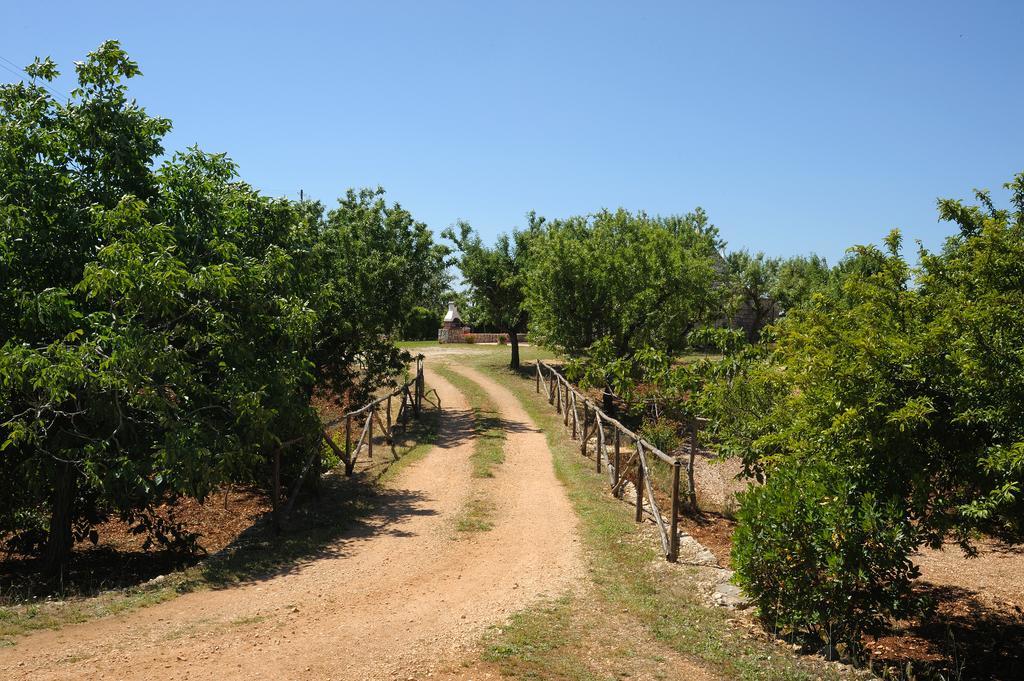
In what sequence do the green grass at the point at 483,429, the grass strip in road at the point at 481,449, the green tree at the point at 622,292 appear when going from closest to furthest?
the grass strip in road at the point at 481,449 < the green grass at the point at 483,429 < the green tree at the point at 622,292

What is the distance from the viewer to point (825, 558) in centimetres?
783

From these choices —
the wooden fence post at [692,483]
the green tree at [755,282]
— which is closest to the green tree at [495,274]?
the green tree at [755,282]

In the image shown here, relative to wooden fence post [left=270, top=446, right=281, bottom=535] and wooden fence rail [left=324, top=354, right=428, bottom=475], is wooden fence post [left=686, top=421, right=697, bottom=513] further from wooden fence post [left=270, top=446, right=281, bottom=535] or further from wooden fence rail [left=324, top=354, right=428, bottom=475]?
wooden fence post [left=270, top=446, right=281, bottom=535]

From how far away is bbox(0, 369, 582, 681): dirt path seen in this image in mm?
6754

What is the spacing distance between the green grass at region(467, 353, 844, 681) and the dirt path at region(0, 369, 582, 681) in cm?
47

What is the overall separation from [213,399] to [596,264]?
17290 millimetres

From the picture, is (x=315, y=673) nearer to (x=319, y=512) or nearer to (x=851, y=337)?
(x=851, y=337)

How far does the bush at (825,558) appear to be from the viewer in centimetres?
762

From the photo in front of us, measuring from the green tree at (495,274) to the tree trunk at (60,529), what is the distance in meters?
26.0

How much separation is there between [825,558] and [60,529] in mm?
10591

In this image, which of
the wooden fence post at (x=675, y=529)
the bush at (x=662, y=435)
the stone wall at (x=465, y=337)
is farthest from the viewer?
the stone wall at (x=465, y=337)

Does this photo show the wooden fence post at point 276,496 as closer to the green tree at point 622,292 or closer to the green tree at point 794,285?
the green tree at point 622,292

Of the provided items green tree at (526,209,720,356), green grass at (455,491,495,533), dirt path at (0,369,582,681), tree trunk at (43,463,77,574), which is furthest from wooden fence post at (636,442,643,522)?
green tree at (526,209,720,356)

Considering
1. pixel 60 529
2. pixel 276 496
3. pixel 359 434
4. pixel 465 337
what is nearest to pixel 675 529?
pixel 276 496
